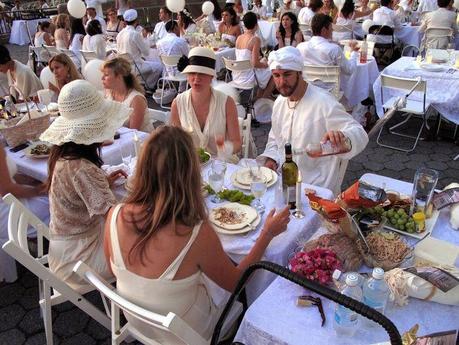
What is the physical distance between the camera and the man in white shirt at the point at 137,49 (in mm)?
7660

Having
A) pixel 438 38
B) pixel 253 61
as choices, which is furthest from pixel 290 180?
pixel 438 38

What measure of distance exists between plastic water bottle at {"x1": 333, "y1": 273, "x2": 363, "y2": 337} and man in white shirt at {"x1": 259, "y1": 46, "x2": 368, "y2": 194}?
143 cm

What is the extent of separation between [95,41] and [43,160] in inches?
199

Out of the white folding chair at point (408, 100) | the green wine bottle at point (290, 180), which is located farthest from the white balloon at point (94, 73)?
the green wine bottle at point (290, 180)

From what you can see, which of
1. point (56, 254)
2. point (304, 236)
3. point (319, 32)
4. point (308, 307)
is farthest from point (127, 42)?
point (308, 307)

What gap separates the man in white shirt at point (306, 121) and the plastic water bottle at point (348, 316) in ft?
4.70

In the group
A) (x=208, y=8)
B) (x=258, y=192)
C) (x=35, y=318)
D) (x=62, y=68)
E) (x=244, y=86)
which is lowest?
(x=35, y=318)

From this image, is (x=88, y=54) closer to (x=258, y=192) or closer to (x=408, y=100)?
(x=408, y=100)

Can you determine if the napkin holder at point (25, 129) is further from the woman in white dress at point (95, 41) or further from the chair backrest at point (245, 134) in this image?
the woman in white dress at point (95, 41)

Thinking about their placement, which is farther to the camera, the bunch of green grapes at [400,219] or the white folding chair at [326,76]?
the white folding chair at [326,76]

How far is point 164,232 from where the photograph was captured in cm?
174

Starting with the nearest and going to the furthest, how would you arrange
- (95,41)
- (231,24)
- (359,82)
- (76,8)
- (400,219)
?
(400,219) → (359,82) → (95,41) → (231,24) → (76,8)

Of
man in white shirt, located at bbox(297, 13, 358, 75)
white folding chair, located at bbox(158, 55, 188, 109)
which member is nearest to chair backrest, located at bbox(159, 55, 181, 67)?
white folding chair, located at bbox(158, 55, 188, 109)

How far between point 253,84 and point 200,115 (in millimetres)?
3117
